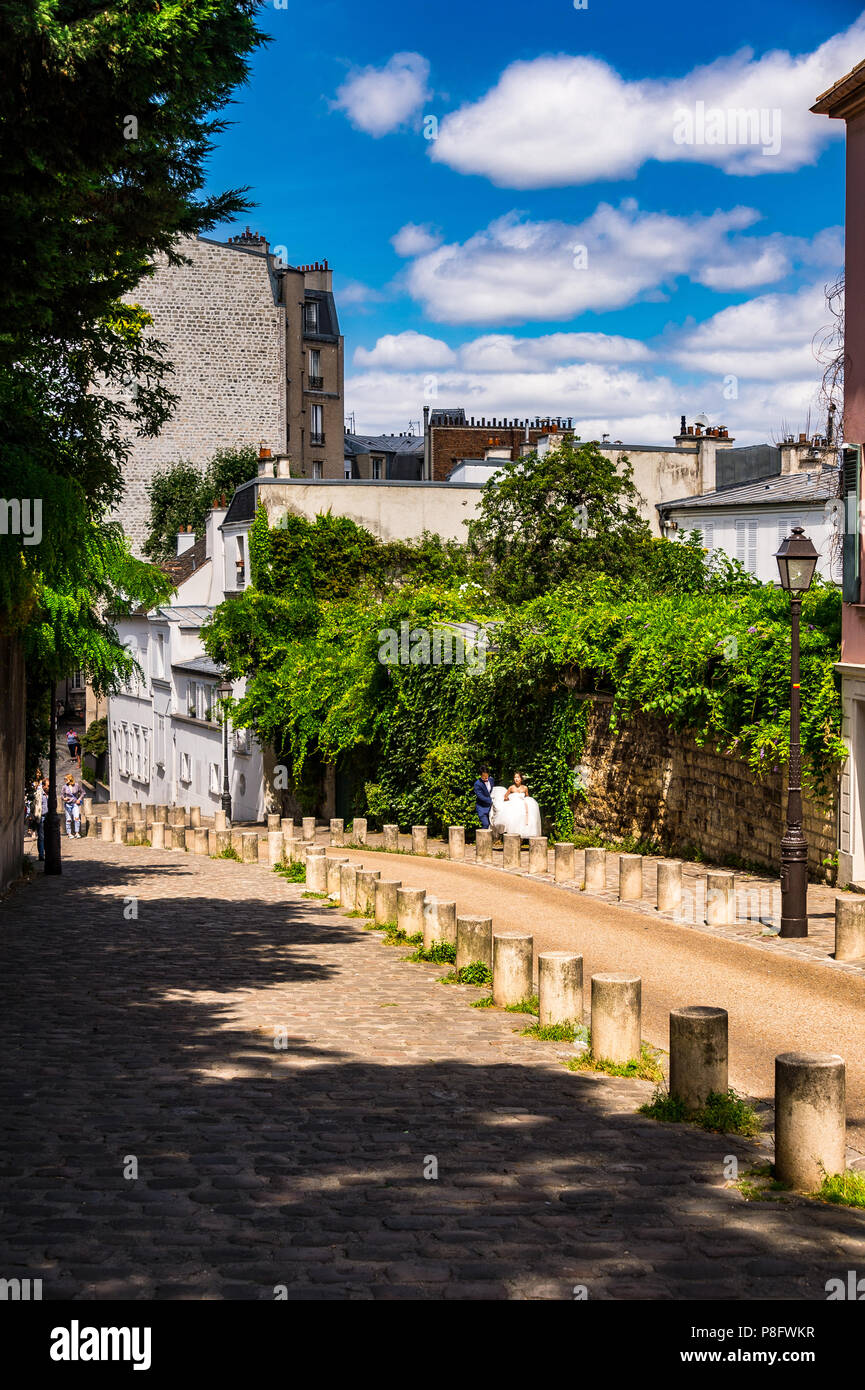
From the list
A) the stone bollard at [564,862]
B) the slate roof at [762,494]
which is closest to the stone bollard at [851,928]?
the stone bollard at [564,862]

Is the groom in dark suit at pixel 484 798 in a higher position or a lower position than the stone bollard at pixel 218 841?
higher

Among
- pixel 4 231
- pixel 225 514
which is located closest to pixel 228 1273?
pixel 4 231

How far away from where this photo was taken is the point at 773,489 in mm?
39938

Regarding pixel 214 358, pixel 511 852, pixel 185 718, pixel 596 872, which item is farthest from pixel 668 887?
pixel 214 358

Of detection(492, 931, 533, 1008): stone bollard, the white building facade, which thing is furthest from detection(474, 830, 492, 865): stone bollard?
the white building facade

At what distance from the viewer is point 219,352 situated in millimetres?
62000

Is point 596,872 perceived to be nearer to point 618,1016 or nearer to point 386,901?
point 386,901

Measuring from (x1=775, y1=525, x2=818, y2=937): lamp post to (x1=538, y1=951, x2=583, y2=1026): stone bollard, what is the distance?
4.89 meters

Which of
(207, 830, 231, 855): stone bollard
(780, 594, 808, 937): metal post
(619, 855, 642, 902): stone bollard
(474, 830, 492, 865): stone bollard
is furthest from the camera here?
(207, 830, 231, 855): stone bollard

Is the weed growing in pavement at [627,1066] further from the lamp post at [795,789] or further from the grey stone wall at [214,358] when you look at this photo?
the grey stone wall at [214,358]

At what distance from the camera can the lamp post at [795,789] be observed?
539 inches

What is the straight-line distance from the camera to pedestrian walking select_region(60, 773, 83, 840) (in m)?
38.3

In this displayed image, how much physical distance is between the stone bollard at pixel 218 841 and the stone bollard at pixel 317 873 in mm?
7705

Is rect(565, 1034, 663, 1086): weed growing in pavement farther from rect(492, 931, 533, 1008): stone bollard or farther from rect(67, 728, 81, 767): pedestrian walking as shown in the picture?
rect(67, 728, 81, 767): pedestrian walking
